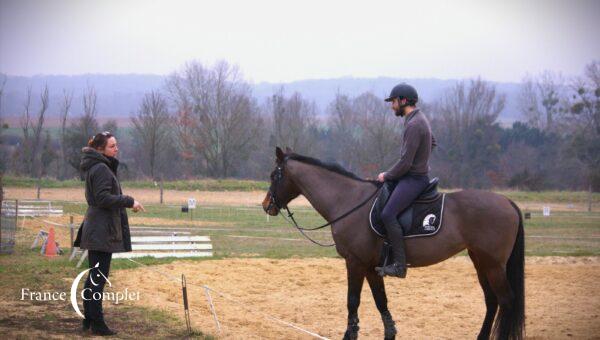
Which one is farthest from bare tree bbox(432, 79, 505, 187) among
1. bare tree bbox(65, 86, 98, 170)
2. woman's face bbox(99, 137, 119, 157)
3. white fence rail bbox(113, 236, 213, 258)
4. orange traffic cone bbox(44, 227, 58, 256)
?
Result: woman's face bbox(99, 137, 119, 157)

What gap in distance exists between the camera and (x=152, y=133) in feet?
154

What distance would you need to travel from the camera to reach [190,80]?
62125mm

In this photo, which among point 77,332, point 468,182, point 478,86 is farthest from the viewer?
point 478,86

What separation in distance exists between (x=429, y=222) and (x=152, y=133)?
1621 inches

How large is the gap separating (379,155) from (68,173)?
81.8 ft

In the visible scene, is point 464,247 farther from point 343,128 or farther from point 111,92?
point 111,92

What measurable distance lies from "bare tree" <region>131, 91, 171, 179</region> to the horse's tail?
40601 millimetres

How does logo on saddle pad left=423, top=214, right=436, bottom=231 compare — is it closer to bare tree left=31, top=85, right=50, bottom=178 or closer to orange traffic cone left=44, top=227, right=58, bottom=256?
orange traffic cone left=44, top=227, right=58, bottom=256

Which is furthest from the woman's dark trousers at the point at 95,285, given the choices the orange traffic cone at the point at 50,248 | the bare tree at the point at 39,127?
the bare tree at the point at 39,127

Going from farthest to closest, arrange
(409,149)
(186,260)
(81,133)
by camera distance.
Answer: (81,133) → (186,260) → (409,149)

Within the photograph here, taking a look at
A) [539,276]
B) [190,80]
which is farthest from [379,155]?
[539,276]

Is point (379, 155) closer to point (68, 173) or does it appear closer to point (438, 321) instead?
point (68, 173)

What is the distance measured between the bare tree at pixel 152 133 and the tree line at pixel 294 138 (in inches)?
4.3

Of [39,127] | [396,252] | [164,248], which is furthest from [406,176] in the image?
[39,127]
